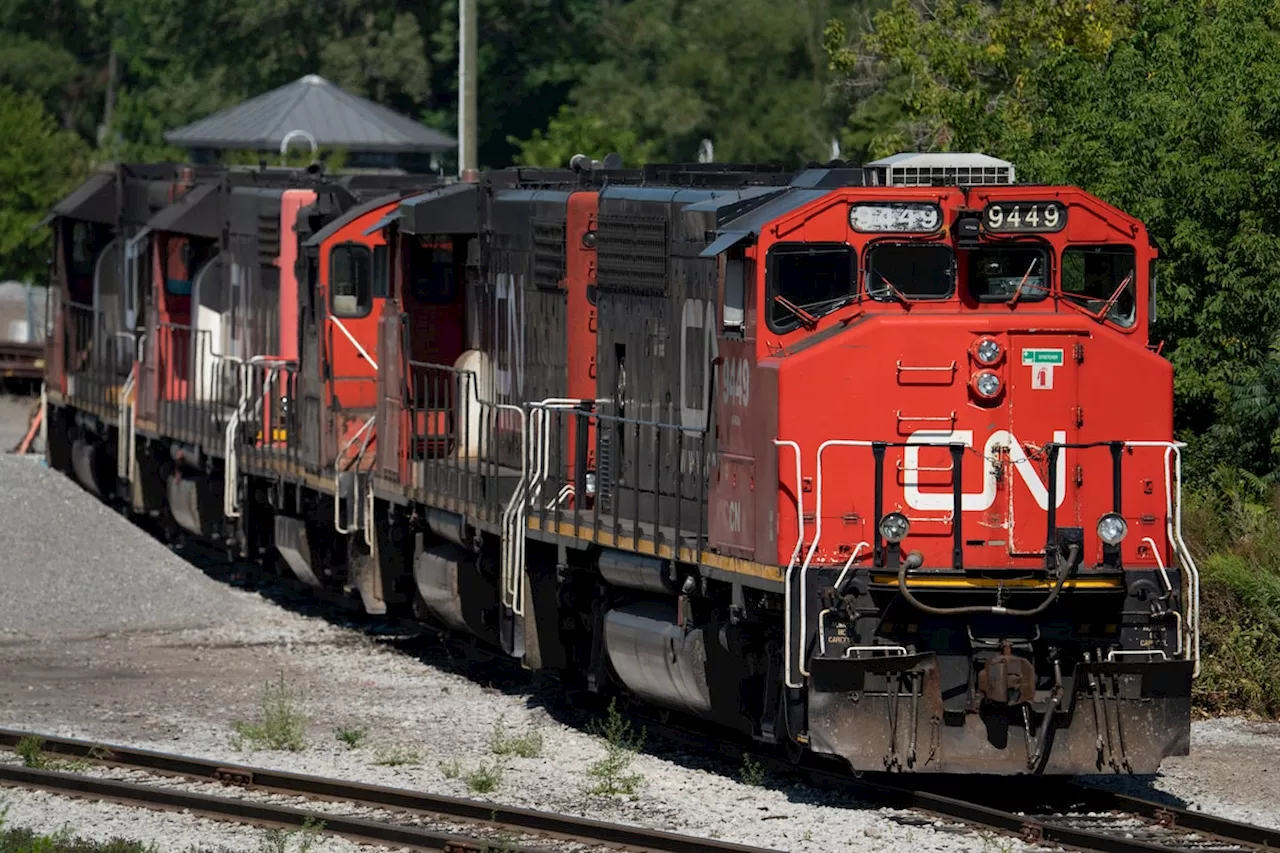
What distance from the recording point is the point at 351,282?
21641mm

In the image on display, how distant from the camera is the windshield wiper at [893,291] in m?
Answer: 13.2

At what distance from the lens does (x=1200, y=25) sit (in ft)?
65.1

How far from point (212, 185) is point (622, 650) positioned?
1275 cm

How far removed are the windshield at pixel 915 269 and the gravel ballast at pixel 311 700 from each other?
292 cm

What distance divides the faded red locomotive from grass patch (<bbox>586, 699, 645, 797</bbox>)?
0.36 metres

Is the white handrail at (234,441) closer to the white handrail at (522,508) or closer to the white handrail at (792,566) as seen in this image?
the white handrail at (522,508)

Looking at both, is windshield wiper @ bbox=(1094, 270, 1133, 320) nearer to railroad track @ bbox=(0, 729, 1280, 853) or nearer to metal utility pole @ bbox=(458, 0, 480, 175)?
railroad track @ bbox=(0, 729, 1280, 853)

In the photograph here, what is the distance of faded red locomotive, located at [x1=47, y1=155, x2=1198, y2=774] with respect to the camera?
503 inches

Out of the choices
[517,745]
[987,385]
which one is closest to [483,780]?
[517,745]

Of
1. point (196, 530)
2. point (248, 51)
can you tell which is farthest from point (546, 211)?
point (248, 51)

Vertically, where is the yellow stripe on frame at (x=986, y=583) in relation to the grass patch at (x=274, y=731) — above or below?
above

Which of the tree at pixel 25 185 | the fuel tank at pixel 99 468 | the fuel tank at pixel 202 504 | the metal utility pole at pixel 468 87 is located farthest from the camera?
the tree at pixel 25 185

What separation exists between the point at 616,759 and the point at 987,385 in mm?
3373

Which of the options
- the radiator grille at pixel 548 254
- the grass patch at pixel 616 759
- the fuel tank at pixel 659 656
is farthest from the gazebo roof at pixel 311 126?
the fuel tank at pixel 659 656
